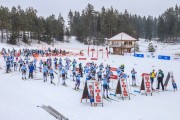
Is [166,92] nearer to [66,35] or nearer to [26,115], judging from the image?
[26,115]

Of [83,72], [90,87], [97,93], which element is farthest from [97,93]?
[83,72]

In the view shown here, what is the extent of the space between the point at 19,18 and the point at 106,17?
3392 cm

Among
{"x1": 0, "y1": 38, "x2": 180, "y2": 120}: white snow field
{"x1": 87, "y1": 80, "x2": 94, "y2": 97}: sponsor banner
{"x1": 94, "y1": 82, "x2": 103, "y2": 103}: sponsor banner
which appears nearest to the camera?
{"x1": 0, "y1": 38, "x2": 180, "y2": 120}: white snow field

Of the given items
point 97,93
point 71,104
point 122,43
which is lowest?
point 71,104

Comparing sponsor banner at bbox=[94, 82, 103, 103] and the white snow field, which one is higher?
sponsor banner at bbox=[94, 82, 103, 103]

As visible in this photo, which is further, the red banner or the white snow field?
the red banner

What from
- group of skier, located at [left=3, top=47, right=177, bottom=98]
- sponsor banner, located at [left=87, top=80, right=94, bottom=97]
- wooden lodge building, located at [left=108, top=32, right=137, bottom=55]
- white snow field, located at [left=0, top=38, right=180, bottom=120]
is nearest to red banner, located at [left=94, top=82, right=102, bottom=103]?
sponsor banner, located at [left=87, top=80, right=94, bottom=97]

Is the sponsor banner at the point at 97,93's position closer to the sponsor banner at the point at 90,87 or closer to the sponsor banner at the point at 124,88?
the sponsor banner at the point at 90,87

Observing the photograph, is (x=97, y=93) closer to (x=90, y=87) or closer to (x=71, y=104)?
(x=90, y=87)

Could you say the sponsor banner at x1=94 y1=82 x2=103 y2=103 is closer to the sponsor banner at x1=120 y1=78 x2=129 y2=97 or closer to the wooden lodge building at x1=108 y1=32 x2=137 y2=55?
the sponsor banner at x1=120 y1=78 x2=129 y2=97

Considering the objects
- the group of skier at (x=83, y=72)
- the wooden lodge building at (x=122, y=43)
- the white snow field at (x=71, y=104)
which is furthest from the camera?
the wooden lodge building at (x=122, y=43)

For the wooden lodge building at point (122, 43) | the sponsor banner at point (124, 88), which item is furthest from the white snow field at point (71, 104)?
the wooden lodge building at point (122, 43)

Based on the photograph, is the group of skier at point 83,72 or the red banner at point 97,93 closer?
the red banner at point 97,93

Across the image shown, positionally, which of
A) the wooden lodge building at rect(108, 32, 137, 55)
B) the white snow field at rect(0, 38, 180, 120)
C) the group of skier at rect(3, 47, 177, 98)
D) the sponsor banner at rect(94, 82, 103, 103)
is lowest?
the white snow field at rect(0, 38, 180, 120)
